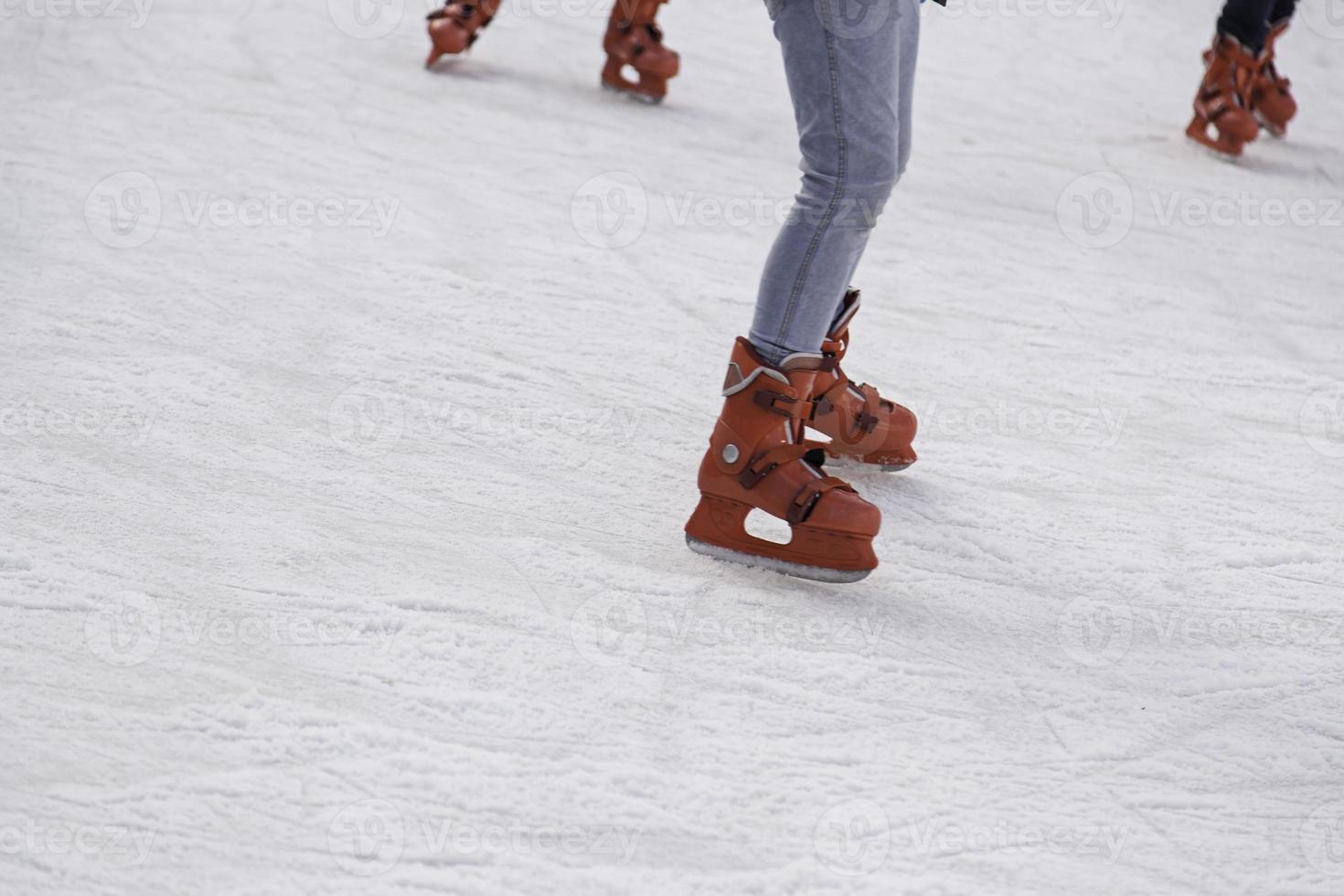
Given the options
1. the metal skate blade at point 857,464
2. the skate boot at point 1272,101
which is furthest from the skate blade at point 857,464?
the skate boot at point 1272,101

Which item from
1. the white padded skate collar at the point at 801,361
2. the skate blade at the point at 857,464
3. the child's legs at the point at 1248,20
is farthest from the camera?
the child's legs at the point at 1248,20

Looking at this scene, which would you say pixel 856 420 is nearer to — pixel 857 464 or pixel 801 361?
pixel 857 464

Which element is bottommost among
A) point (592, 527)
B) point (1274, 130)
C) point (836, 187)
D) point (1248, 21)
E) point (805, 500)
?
Answer: point (592, 527)

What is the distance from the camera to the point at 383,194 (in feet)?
9.40

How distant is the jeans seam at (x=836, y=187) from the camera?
4.66 feet

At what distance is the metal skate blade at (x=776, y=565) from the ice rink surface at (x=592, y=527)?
0.02 metres

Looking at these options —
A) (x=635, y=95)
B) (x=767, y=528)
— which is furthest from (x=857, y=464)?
(x=635, y=95)

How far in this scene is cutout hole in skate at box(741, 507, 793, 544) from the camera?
179cm

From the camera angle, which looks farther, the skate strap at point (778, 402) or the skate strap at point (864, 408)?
the skate strap at point (864, 408)

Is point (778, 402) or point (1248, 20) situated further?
point (1248, 20)

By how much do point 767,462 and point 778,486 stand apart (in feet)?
0.11

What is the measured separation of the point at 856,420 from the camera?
1.89m

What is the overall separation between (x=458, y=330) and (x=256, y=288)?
1.27 feet

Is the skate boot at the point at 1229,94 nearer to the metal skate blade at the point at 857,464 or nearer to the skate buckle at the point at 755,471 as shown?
the metal skate blade at the point at 857,464
